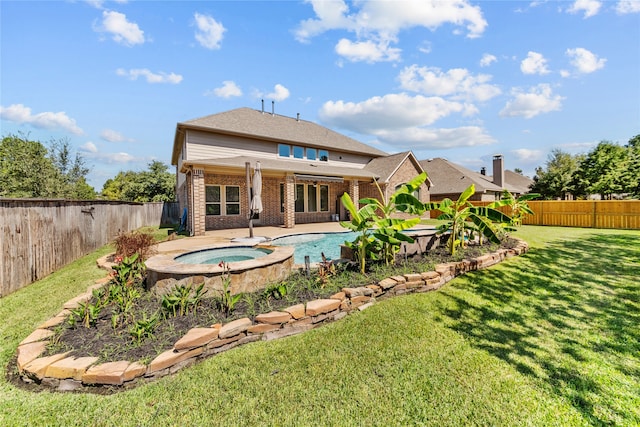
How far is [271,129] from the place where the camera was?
1805 centimetres

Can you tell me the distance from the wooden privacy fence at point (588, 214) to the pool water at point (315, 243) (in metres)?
13.8

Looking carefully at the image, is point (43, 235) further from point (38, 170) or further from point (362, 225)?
point (38, 170)

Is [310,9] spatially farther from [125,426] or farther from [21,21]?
[125,426]

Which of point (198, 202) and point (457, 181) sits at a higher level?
point (457, 181)

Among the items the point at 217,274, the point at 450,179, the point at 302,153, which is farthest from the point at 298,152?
the point at 450,179

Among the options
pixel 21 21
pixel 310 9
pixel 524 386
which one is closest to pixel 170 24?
pixel 21 21

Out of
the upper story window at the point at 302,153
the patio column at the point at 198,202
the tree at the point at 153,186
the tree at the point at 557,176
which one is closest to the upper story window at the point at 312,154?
the upper story window at the point at 302,153

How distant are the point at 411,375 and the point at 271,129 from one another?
17.8m

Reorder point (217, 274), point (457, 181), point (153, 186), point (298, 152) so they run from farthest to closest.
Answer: point (153, 186) → point (457, 181) → point (298, 152) → point (217, 274)

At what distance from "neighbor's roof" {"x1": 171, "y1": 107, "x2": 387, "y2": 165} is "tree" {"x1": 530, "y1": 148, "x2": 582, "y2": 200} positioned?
24.9 metres

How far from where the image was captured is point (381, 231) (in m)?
5.43

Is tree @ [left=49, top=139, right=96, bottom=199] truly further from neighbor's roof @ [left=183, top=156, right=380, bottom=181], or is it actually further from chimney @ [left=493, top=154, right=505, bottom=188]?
chimney @ [left=493, top=154, right=505, bottom=188]

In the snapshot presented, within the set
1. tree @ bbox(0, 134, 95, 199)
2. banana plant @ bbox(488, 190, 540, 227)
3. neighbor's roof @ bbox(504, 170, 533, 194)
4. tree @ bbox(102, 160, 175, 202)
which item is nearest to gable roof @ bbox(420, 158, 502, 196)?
neighbor's roof @ bbox(504, 170, 533, 194)

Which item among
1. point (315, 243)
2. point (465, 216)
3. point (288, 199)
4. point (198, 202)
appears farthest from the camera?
point (288, 199)
